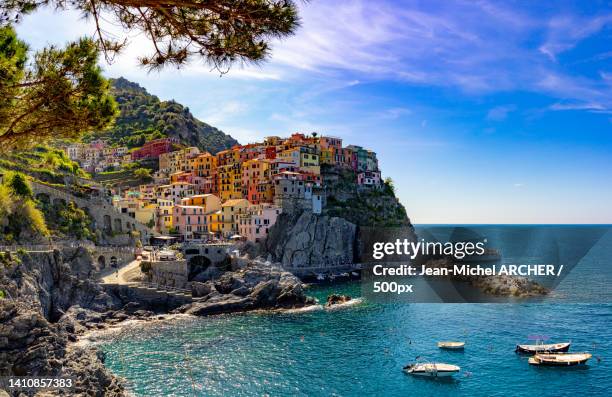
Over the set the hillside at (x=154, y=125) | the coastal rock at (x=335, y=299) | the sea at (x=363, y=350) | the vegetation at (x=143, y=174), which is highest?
the hillside at (x=154, y=125)

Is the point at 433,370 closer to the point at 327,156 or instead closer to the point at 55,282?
the point at 55,282

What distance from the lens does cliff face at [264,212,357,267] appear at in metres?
66.2

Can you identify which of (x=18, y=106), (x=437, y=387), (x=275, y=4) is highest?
(x=275, y=4)

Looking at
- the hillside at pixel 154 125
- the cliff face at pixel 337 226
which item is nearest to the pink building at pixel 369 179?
the cliff face at pixel 337 226

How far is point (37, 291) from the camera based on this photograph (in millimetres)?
35188

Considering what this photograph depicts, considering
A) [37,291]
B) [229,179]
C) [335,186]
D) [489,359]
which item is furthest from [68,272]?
[335,186]

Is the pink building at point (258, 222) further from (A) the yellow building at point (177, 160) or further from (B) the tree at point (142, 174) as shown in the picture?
(B) the tree at point (142, 174)

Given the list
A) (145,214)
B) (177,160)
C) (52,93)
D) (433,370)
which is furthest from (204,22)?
(177,160)

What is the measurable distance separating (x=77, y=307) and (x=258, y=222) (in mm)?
30896

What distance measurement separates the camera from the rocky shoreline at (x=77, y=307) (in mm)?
22797

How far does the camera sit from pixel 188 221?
68.7m

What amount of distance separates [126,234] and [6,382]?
122 feet

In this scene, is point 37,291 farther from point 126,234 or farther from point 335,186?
point 335,186

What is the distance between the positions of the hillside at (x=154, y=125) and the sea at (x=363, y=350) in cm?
8074
